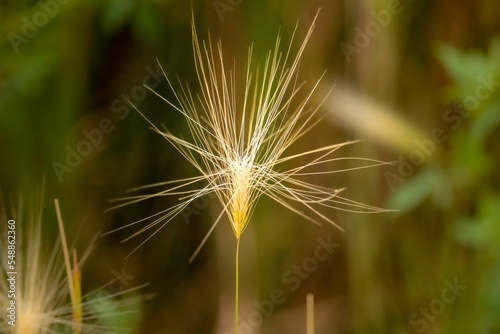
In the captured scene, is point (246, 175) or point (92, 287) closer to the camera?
point (246, 175)

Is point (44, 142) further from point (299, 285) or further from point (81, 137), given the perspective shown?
point (299, 285)

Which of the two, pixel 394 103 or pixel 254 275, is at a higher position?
pixel 394 103

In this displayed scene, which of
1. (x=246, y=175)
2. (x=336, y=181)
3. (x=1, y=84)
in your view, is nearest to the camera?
(x=246, y=175)

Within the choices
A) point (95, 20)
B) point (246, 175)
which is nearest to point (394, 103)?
point (95, 20)

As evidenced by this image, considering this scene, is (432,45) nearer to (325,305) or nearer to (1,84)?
(325,305)

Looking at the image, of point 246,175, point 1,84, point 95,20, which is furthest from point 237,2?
point 246,175

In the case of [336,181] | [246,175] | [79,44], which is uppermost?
[79,44]

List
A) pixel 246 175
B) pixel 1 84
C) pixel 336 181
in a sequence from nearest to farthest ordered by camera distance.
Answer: pixel 246 175 < pixel 1 84 < pixel 336 181
